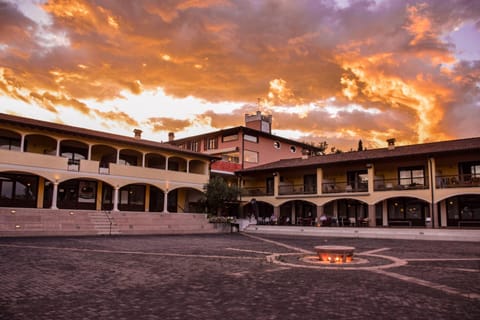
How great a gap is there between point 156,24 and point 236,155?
2289 cm

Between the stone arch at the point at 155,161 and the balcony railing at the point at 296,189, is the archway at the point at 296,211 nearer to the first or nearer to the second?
the balcony railing at the point at 296,189

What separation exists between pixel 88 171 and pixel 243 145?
17274 mm

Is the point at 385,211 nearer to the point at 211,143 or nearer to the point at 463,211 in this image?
the point at 463,211

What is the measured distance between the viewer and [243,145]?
41.0 m

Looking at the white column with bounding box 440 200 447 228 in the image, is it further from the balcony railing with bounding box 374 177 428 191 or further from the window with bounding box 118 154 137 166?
the window with bounding box 118 154 137 166

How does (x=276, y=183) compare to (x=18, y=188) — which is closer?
(x=18, y=188)

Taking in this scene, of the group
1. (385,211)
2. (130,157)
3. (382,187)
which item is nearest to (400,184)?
(382,187)

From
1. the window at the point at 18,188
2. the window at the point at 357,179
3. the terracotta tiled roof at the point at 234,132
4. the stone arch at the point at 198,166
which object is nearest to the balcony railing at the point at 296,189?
the window at the point at 357,179

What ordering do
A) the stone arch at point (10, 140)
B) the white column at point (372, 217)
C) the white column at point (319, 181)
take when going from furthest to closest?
the white column at point (319, 181) → the white column at point (372, 217) → the stone arch at point (10, 140)

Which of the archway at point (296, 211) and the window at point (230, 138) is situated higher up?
the window at point (230, 138)

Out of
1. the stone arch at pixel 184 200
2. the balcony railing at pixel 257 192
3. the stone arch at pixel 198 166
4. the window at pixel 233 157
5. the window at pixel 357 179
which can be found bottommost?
the stone arch at pixel 184 200

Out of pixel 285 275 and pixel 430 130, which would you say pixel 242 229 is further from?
pixel 285 275

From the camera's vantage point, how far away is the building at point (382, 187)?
2719 centimetres

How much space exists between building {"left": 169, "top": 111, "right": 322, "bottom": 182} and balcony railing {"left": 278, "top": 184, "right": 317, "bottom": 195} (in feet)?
19.7
